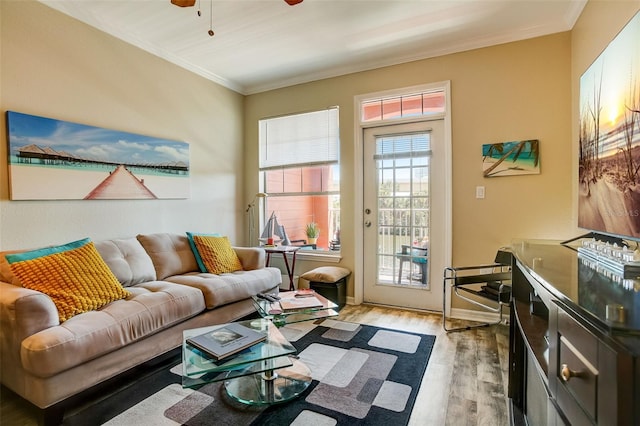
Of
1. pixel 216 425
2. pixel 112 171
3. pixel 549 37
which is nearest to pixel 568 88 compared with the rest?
pixel 549 37

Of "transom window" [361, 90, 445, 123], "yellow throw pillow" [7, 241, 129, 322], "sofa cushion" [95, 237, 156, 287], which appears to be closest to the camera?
"yellow throw pillow" [7, 241, 129, 322]

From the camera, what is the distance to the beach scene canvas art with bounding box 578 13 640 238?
4.92 ft

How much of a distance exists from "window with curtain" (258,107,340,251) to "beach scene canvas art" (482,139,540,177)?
63.5 inches

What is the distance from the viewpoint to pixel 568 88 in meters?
2.83

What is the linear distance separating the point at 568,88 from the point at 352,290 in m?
2.83

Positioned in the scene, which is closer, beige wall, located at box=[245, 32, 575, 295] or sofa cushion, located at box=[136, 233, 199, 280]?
beige wall, located at box=[245, 32, 575, 295]

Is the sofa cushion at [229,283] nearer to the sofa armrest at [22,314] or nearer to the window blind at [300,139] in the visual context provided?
the sofa armrest at [22,314]

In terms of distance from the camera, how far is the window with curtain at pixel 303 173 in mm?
4023

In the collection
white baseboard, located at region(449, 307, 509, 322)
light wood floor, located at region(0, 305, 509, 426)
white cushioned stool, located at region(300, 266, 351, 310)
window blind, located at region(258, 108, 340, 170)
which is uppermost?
window blind, located at region(258, 108, 340, 170)

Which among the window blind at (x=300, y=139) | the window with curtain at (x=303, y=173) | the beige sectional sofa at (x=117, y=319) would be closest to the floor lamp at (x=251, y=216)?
the window with curtain at (x=303, y=173)

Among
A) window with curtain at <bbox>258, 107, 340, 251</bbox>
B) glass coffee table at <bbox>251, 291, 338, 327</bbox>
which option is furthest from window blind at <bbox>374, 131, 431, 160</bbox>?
glass coffee table at <bbox>251, 291, 338, 327</bbox>

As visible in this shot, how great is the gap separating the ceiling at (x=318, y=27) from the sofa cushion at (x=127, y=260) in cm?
190

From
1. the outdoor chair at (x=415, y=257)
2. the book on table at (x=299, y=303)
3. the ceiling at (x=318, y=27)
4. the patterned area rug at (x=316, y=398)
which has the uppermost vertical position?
the ceiling at (x=318, y=27)

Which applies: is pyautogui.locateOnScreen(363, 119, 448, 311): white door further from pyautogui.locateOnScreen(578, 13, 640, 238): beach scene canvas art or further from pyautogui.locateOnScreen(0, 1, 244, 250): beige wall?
pyautogui.locateOnScreen(0, 1, 244, 250): beige wall
